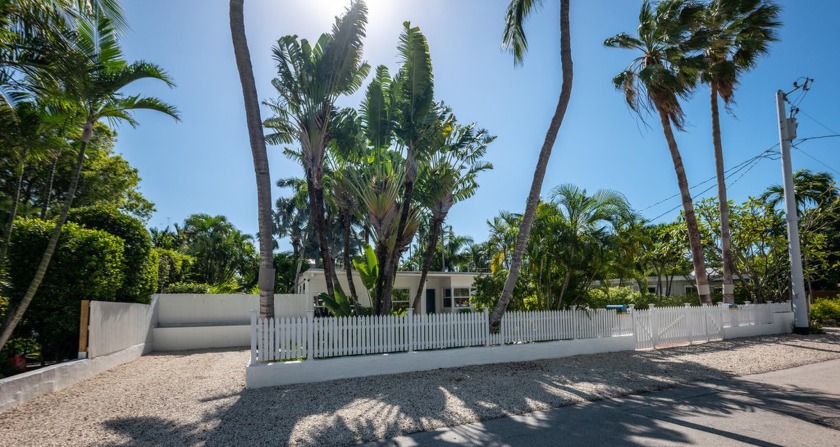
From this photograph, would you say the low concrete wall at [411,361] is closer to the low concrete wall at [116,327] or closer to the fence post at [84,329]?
the fence post at [84,329]

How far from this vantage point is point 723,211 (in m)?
16.0

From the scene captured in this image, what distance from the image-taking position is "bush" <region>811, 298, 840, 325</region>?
19.3 m

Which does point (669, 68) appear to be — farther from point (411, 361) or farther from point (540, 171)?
point (411, 361)

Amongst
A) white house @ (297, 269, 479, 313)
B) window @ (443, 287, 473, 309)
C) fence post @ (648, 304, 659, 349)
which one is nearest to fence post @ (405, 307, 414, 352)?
fence post @ (648, 304, 659, 349)

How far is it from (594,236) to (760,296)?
438 inches

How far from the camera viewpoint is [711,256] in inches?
784

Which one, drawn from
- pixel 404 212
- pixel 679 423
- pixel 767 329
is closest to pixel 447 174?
pixel 404 212

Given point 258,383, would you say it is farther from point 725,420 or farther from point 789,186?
point 789,186

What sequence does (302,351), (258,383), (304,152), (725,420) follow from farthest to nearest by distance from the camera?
(304,152)
(302,351)
(258,383)
(725,420)

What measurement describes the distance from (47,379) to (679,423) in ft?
31.2

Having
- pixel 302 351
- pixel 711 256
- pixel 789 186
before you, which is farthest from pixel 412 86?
pixel 711 256

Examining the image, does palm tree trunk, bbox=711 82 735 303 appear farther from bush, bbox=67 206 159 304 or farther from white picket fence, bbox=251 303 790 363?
bush, bbox=67 206 159 304

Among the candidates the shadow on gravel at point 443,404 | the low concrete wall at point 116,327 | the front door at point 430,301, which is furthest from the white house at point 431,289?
the shadow on gravel at point 443,404

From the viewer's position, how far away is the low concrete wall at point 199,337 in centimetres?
1436
